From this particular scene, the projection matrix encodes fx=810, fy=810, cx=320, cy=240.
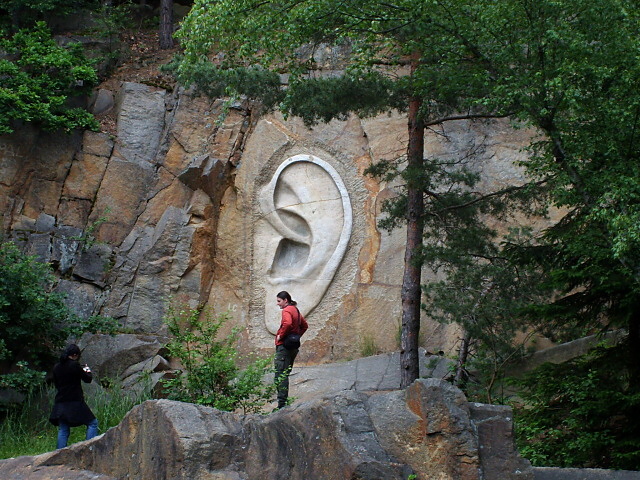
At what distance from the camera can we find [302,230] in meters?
15.6

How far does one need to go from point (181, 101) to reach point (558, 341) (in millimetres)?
8974

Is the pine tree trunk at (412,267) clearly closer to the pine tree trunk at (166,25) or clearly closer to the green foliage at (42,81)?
the green foliage at (42,81)

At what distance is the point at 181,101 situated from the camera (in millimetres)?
16859

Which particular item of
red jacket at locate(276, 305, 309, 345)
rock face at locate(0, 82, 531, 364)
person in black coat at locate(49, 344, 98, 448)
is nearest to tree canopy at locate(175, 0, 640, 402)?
red jacket at locate(276, 305, 309, 345)

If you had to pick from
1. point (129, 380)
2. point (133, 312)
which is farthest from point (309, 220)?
point (129, 380)

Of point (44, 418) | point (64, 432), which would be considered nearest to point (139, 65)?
point (44, 418)

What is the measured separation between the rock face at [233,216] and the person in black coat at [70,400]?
18.9ft

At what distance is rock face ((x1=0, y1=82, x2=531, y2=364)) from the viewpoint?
49.3 ft

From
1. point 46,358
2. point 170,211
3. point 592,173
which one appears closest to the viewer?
point 592,173

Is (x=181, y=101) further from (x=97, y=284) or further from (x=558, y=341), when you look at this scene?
(x=558, y=341)

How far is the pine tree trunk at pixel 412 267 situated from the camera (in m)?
11.1

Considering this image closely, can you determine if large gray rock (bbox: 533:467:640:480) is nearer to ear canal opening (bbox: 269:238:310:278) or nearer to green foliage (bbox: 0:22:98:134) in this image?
ear canal opening (bbox: 269:238:310:278)

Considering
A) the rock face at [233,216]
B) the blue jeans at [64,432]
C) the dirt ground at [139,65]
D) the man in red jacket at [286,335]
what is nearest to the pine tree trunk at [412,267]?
the man in red jacket at [286,335]

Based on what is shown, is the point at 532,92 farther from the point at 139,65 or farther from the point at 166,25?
the point at 166,25
